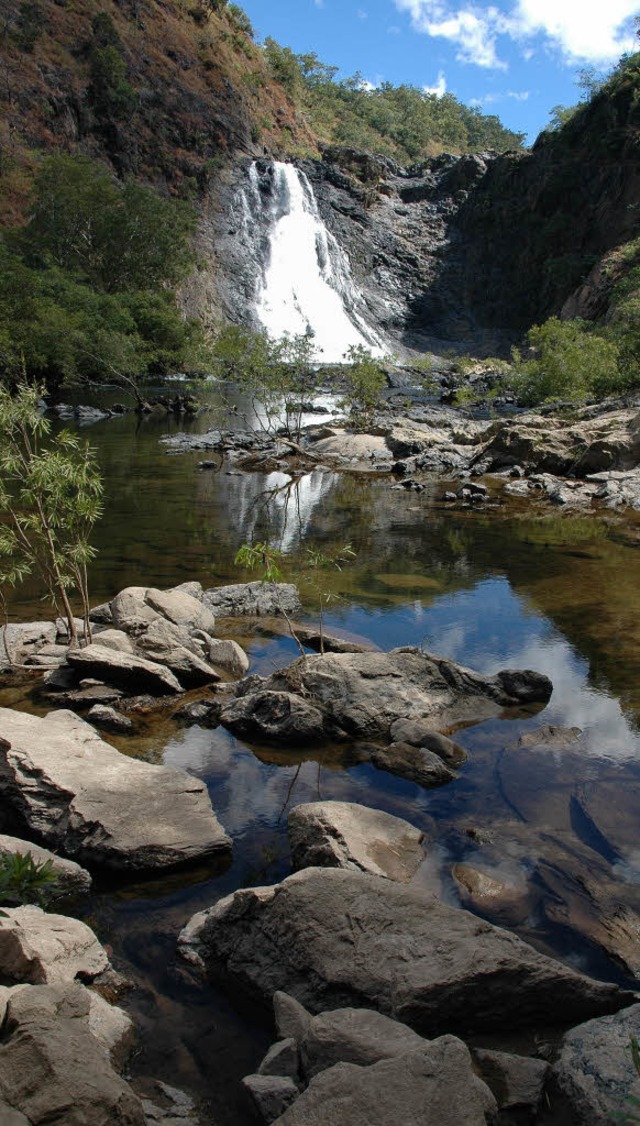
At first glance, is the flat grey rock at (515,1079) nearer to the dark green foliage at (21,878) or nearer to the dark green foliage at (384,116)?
the dark green foliage at (21,878)

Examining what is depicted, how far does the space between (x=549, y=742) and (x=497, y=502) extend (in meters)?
14.0

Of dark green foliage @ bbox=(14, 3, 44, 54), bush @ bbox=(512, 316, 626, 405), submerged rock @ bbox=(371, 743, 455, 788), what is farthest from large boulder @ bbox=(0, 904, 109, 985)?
dark green foliage @ bbox=(14, 3, 44, 54)

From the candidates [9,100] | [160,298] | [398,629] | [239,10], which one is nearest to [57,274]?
[160,298]

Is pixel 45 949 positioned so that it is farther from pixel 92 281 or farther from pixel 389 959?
pixel 92 281

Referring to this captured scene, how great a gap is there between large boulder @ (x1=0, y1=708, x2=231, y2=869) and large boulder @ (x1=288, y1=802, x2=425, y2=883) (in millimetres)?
677

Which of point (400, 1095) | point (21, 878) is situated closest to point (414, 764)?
point (21, 878)

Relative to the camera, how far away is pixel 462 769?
700 centimetres

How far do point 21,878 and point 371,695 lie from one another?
4.19 m

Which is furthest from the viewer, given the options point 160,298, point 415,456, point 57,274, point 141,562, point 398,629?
point 160,298

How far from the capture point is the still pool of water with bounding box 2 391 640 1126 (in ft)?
14.6

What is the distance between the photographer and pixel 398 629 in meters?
11.0

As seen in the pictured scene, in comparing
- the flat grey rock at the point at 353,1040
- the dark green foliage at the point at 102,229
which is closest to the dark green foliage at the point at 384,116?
the dark green foliage at the point at 102,229

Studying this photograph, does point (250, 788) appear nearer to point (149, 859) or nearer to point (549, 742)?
point (149, 859)

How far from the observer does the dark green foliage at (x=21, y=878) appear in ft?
14.4
